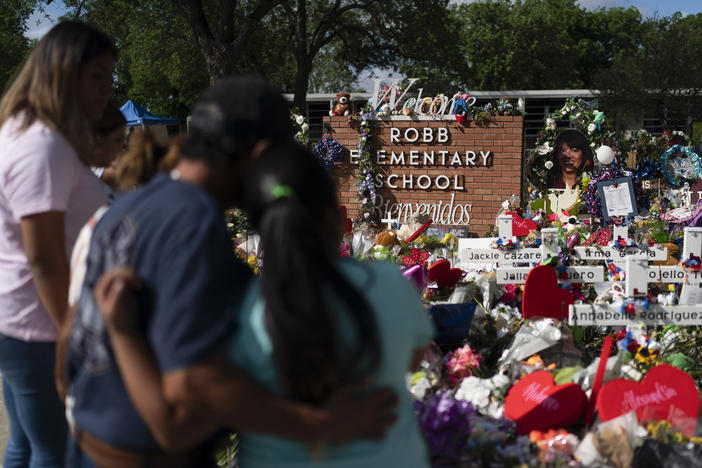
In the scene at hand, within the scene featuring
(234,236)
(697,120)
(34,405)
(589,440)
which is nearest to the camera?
(34,405)

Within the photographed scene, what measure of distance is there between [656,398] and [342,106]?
614 cm

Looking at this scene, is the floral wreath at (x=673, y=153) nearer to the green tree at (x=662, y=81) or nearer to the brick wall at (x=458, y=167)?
the brick wall at (x=458, y=167)

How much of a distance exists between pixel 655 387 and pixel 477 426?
2.36 ft

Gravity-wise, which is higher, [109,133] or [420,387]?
[109,133]

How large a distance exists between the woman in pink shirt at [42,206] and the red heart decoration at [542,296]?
2.33 metres

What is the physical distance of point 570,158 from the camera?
7.45 metres

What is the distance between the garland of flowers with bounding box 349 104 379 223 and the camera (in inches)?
307

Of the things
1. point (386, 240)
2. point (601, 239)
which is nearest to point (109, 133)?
point (386, 240)

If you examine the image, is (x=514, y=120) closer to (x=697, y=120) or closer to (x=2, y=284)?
(x=2, y=284)

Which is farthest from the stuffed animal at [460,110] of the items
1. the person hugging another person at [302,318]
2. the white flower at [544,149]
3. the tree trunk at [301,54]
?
the tree trunk at [301,54]

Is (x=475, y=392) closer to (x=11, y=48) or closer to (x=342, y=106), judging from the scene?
(x=342, y=106)

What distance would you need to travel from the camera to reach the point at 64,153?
1654mm

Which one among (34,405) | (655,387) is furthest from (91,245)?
(655,387)

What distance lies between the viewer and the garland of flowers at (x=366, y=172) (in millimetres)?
7797
